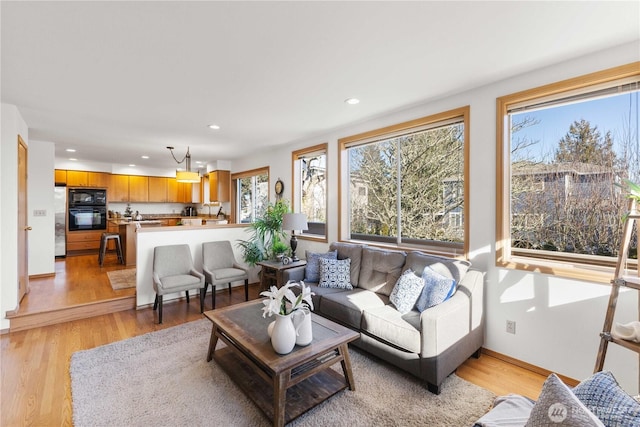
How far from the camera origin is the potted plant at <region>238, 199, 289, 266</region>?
4559mm

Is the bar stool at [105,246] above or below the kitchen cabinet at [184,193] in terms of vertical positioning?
below

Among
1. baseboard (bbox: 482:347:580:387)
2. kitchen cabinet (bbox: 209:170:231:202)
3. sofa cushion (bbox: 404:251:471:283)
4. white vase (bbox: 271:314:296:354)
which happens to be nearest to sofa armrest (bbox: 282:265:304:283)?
sofa cushion (bbox: 404:251:471:283)

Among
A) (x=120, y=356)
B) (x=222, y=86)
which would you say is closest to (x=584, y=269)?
(x=222, y=86)

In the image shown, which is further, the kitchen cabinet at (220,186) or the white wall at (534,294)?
the kitchen cabinet at (220,186)

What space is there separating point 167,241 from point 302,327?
9.74ft

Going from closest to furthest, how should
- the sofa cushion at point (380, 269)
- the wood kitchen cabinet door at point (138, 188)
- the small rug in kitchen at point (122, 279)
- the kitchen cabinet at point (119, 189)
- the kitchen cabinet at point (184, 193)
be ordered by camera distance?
the sofa cushion at point (380, 269) < the small rug in kitchen at point (122, 279) < the kitchen cabinet at point (119, 189) < the wood kitchen cabinet door at point (138, 188) < the kitchen cabinet at point (184, 193)

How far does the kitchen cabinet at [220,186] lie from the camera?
696cm

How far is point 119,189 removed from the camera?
7.53 meters

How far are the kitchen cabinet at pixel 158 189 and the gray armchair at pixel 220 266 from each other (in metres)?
4.78

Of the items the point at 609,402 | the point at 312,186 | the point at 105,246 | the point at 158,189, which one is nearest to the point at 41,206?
the point at 105,246

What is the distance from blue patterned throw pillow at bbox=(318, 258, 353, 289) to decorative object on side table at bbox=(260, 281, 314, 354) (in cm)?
128

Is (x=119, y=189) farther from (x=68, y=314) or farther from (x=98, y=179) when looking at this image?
(x=68, y=314)

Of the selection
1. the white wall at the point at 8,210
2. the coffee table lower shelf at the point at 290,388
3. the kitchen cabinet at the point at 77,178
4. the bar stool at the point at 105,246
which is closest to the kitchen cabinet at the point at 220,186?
the bar stool at the point at 105,246

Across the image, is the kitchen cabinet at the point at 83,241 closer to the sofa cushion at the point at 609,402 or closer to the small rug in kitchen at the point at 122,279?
the small rug in kitchen at the point at 122,279
